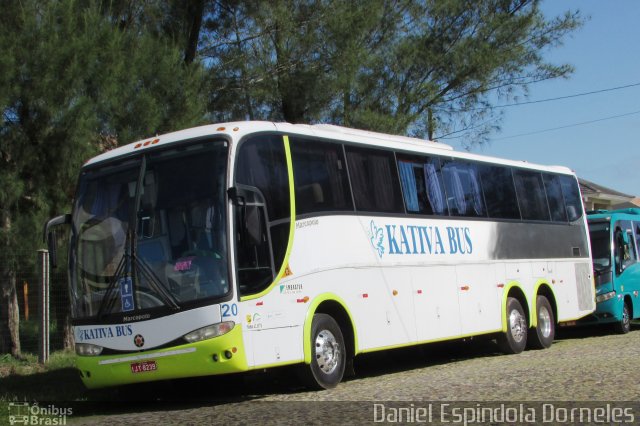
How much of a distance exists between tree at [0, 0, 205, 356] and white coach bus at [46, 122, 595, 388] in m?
3.91

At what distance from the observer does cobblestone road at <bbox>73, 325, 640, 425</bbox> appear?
30.0ft

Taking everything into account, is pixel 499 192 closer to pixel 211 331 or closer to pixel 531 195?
pixel 531 195

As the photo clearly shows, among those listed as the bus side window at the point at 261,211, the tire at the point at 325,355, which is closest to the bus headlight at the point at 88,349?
the bus side window at the point at 261,211

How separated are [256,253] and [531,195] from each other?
9.13 metres

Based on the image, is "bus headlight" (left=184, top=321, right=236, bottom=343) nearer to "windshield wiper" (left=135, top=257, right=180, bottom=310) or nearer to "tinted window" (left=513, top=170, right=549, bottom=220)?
"windshield wiper" (left=135, top=257, right=180, bottom=310)

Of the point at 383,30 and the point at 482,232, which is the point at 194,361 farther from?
the point at 383,30

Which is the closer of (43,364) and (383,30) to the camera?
(43,364)

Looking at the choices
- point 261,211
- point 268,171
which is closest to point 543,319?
point 268,171

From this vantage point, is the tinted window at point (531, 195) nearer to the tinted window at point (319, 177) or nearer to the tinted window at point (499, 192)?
the tinted window at point (499, 192)

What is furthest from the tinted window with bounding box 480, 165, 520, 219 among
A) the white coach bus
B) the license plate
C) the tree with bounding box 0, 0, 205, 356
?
the license plate

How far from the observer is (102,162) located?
37.1ft

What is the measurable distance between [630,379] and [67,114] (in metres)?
9.92

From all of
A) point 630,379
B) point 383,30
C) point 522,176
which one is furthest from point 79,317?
point 383,30

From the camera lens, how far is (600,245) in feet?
69.8
